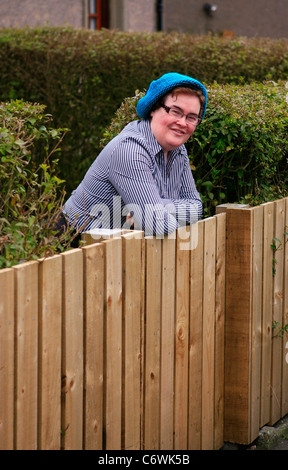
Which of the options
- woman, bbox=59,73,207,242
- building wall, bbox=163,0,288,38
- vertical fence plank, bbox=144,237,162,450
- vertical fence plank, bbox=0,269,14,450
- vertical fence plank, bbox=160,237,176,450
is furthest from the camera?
building wall, bbox=163,0,288,38

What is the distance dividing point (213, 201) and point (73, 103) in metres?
4.93

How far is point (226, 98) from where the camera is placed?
14.3 feet

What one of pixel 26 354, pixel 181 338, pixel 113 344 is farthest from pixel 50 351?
pixel 181 338

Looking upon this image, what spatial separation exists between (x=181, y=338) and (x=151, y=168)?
86 centimetres

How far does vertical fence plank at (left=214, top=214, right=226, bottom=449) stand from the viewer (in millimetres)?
3723

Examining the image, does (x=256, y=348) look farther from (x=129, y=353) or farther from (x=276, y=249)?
(x=129, y=353)

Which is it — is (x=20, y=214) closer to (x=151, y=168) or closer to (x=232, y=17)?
(x=151, y=168)

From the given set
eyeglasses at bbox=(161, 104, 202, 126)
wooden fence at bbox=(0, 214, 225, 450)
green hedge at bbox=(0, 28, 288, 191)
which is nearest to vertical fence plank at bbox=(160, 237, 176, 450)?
wooden fence at bbox=(0, 214, 225, 450)

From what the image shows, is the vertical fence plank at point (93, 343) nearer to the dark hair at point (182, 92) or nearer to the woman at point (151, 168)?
the woman at point (151, 168)

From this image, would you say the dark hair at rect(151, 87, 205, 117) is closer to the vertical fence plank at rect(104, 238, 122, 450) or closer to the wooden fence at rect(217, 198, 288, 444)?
the wooden fence at rect(217, 198, 288, 444)

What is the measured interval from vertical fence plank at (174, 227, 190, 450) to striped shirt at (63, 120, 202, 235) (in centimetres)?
15

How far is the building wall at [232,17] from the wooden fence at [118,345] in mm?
12708
